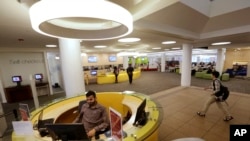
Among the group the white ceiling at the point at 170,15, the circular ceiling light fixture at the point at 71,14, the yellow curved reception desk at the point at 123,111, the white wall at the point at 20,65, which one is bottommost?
the yellow curved reception desk at the point at 123,111

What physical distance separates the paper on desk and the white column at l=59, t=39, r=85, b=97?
191 centimetres

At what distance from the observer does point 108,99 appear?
171 inches

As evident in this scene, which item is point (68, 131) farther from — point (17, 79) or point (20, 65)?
point (20, 65)

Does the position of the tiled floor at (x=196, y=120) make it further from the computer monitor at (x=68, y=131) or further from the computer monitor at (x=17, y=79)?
the computer monitor at (x=17, y=79)

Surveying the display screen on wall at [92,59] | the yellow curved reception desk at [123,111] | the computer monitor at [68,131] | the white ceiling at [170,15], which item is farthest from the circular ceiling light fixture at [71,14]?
the display screen on wall at [92,59]

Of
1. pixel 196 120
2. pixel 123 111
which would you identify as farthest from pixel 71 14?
pixel 196 120

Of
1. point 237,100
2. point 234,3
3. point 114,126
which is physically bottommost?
point 237,100

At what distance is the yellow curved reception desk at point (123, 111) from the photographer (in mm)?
1912

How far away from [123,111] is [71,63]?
7.16 feet

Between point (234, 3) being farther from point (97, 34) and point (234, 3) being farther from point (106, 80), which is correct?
point (106, 80)

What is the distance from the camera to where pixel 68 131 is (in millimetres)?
1518

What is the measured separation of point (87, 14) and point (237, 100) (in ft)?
23.0

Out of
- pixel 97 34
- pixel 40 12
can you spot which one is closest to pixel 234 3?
pixel 97 34

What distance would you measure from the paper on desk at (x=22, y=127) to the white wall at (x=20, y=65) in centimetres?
762
